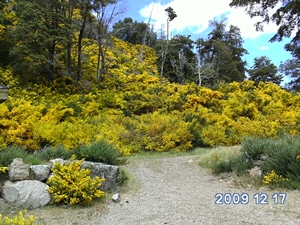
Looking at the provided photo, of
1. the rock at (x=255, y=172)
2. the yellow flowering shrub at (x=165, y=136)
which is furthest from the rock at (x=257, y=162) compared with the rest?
the yellow flowering shrub at (x=165, y=136)

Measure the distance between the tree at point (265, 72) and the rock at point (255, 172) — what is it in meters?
22.2

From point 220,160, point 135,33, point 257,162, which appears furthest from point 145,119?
point 135,33

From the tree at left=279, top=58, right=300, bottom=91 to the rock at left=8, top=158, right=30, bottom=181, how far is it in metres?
23.4

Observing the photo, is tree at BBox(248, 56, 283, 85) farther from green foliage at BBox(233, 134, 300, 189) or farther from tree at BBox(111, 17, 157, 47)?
green foliage at BBox(233, 134, 300, 189)

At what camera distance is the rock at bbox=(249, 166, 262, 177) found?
5.48 metres

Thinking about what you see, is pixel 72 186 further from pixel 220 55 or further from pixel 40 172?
pixel 220 55

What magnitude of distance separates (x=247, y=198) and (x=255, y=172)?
1171 millimetres

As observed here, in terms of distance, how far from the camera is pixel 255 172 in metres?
5.58

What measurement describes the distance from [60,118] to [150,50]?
2140 cm

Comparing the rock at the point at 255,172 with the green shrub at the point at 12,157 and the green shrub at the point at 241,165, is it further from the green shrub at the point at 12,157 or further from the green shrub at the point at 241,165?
the green shrub at the point at 12,157

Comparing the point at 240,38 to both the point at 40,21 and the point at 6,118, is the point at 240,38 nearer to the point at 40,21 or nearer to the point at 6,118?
the point at 40,21

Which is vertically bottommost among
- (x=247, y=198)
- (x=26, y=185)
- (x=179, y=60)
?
(x=247, y=198)

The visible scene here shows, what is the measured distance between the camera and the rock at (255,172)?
5483 millimetres

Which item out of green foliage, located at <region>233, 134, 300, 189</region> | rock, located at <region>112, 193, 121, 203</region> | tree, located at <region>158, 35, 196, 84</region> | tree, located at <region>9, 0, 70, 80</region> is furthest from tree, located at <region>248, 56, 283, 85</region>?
rock, located at <region>112, 193, 121, 203</region>
